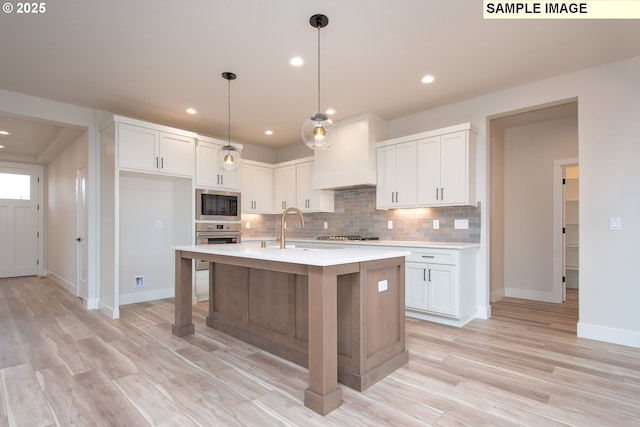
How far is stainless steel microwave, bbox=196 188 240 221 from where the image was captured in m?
4.99

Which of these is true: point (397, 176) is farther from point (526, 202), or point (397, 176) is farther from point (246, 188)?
point (246, 188)

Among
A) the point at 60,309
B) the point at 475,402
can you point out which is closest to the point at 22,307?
the point at 60,309

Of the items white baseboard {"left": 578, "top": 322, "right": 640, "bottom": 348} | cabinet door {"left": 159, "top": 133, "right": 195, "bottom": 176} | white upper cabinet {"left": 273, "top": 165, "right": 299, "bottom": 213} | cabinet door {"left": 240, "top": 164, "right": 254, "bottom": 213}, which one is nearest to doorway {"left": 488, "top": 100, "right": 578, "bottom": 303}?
white baseboard {"left": 578, "top": 322, "right": 640, "bottom": 348}

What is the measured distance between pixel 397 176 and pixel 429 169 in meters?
0.45

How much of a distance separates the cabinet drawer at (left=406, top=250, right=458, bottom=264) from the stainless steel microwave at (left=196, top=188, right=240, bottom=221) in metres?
2.93

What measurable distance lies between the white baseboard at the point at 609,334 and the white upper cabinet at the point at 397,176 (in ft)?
7.06

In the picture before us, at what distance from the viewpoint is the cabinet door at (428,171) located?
4113 mm

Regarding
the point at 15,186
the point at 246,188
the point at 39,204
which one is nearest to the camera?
the point at 246,188

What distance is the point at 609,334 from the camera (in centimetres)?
318

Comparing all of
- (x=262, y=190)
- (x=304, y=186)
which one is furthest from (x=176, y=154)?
(x=304, y=186)

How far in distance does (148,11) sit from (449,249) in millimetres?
3452

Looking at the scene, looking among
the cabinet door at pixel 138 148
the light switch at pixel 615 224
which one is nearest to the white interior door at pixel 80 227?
the cabinet door at pixel 138 148

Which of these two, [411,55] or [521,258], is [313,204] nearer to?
[411,55]

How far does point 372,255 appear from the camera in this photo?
7.61ft
